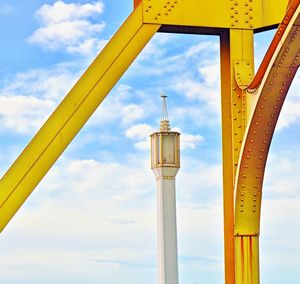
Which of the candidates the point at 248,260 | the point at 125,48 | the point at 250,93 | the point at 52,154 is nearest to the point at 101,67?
the point at 125,48

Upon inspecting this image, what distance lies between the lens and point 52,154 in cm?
685

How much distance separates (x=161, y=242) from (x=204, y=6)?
13.9 feet

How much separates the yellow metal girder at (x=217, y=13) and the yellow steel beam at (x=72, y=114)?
0.42ft

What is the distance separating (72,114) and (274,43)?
1889mm

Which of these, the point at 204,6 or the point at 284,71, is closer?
the point at 284,71

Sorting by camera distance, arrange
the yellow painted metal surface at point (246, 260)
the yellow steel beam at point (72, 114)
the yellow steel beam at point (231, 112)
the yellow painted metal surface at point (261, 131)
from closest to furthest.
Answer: the yellow painted metal surface at point (261, 131) < the yellow steel beam at point (72, 114) < the yellow painted metal surface at point (246, 260) < the yellow steel beam at point (231, 112)

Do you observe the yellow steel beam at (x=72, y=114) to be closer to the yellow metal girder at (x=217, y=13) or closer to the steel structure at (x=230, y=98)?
the steel structure at (x=230, y=98)

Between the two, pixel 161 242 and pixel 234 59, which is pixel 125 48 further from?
pixel 161 242

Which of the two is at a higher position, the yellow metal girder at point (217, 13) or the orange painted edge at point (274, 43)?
the yellow metal girder at point (217, 13)

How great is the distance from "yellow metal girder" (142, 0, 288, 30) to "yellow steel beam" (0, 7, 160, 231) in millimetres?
127

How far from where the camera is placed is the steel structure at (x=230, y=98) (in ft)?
21.9

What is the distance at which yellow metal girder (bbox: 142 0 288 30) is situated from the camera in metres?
7.44

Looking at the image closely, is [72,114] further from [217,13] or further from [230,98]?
[217,13]

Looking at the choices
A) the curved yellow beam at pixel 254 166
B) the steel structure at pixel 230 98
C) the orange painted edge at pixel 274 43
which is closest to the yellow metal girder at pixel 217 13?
the steel structure at pixel 230 98
